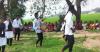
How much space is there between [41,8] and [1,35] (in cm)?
2820

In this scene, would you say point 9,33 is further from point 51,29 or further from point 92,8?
point 92,8

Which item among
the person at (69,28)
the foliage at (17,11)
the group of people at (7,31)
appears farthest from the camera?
the foliage at (17,11)

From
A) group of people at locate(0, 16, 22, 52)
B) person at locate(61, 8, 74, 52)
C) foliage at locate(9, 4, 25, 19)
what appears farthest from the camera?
foliage at locate(9, 4, 25, 19)

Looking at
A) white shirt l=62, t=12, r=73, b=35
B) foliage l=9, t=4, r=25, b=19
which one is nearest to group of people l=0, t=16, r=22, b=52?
white shirt l=62, t=12, r=73, b=35

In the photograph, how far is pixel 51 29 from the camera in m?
40.3

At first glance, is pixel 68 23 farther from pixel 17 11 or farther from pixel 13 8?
pixel 17 11

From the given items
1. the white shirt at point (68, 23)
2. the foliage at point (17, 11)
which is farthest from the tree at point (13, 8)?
the white shirt at point (68, 23)

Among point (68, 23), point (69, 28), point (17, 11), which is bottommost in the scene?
point (69, 28)

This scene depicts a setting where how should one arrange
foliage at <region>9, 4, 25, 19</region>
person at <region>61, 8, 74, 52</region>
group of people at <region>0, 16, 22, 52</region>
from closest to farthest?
1. person at <region>61, 8, 74, 52</region>
2. group of people at <region>0, 16, 22, 52</region>
3. foliage at <region>9, 4, 25, 19</region>

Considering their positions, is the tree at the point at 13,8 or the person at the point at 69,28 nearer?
the person at the point at 69,28

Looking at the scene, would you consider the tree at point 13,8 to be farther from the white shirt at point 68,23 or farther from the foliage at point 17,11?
the white shirt at point 68,23

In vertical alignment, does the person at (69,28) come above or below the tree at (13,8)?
below

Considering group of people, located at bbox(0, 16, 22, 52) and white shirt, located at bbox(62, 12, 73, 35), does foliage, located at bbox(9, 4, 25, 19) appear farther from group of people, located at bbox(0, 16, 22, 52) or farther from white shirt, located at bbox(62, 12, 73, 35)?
white shirt, located at bbox(62, 12, 73, 35)

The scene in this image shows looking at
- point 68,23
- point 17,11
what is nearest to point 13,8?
point 17,11
